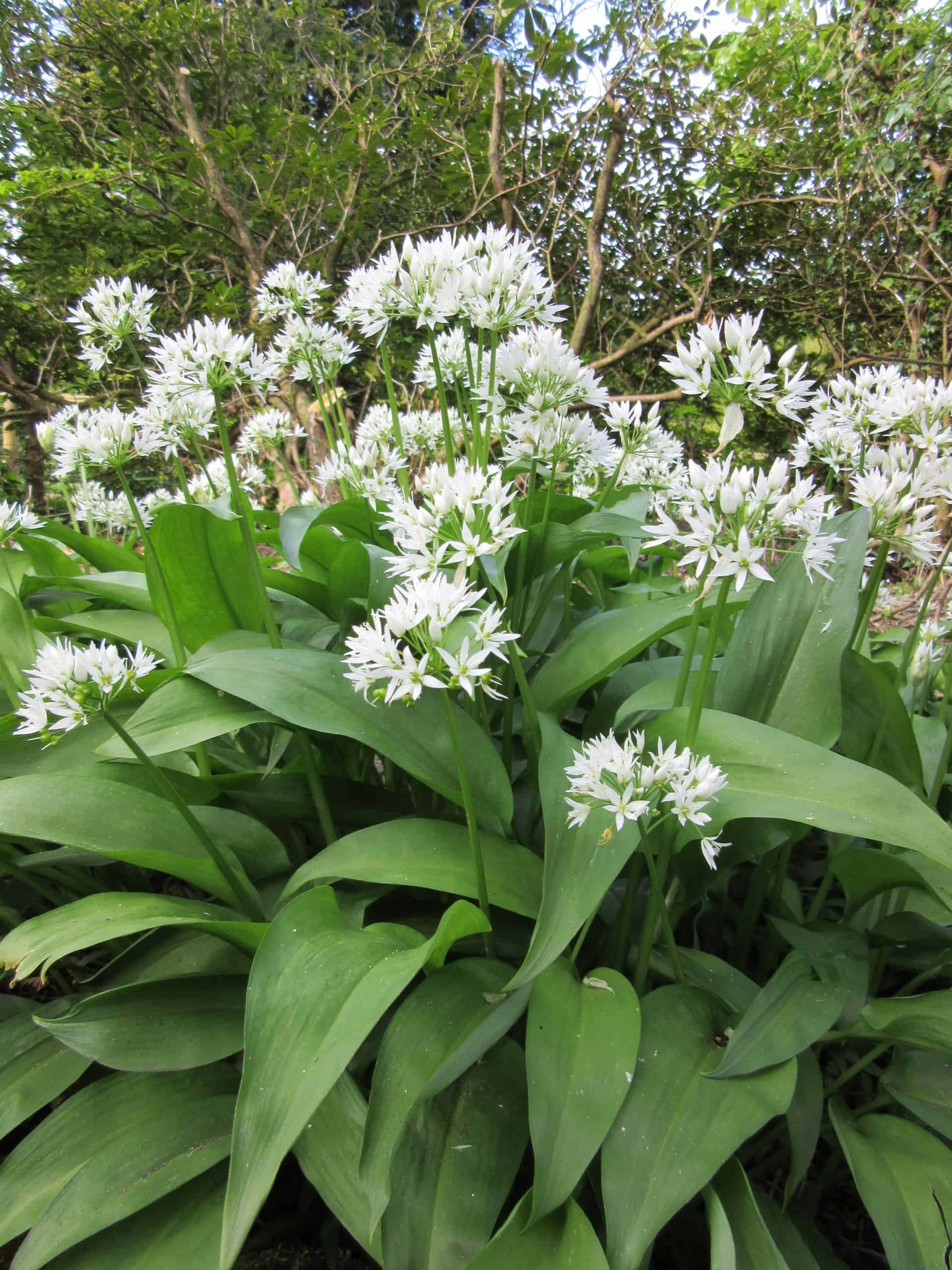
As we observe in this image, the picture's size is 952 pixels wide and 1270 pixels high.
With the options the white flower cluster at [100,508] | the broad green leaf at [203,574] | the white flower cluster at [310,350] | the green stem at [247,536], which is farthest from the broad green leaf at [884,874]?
the white flower cluster at [100,508]

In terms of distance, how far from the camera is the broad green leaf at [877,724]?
141 centimetres

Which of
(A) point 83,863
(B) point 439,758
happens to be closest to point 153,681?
Result: (A) point 83,863

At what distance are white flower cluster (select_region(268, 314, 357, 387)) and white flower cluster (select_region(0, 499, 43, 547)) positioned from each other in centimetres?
79

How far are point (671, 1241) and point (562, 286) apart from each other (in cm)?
554

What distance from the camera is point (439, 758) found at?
1.34 metres

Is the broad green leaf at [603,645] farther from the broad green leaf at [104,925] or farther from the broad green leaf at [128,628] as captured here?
the broad green leaf at [128,628]

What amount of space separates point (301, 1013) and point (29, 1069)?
2.31 ft

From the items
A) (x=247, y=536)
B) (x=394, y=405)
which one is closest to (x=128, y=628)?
(x=247, y=536)

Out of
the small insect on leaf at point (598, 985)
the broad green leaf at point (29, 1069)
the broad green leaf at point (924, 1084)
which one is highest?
the small insect on leaf at point (598, 985)

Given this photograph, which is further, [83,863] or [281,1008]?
[83,863]

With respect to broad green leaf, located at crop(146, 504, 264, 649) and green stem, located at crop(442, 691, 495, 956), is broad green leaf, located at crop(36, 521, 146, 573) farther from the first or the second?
green stem, located at crop(442, 691, 495, 956)

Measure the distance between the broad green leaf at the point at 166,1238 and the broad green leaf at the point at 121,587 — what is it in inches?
49.3

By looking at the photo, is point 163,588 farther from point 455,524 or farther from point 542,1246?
point 542,1246

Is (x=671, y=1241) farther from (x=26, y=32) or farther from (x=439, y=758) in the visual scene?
(x=26, y=32)
